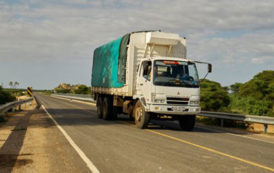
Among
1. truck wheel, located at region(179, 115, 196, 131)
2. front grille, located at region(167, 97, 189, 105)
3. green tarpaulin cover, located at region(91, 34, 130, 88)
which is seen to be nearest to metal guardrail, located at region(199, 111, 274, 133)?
truck wheel, located at region(179, 115, 196, 131)

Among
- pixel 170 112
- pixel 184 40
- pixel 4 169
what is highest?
pixel 184 40

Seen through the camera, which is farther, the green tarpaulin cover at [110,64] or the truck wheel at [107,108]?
the truck wheel at [107,108]

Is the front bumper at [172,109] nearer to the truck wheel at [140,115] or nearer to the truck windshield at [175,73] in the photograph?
the truck wheel at [140,115]

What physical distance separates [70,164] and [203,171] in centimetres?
265

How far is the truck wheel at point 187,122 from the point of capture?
14297mm

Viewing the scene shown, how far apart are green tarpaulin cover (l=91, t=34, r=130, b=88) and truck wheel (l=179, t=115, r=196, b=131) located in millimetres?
3101

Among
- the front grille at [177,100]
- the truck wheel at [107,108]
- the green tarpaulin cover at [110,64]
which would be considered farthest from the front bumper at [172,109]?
the truck wheel at [107,108]

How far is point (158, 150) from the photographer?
8.73 metres

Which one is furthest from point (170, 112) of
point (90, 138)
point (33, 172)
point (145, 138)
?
point (33, 172)

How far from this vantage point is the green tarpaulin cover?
15578 mm

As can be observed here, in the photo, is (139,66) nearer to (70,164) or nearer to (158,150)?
(158,150)

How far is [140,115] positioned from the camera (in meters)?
14.1

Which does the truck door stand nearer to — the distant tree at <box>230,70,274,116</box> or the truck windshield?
the truck windshield

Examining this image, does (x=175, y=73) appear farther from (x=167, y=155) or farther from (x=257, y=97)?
(x=257, y=97)
